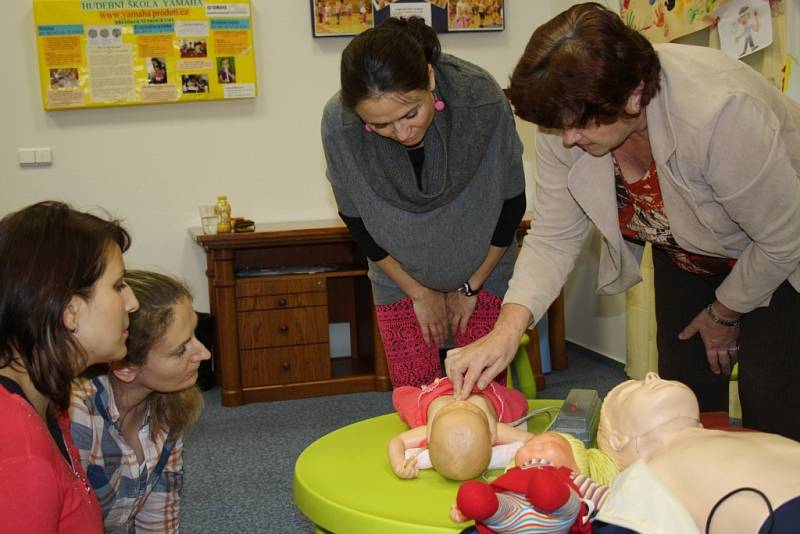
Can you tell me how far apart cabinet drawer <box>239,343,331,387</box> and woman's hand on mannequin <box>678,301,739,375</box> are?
2101 millimetres

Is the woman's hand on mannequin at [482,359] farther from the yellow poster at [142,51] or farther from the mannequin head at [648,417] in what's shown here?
the yellow poster at [142,51]

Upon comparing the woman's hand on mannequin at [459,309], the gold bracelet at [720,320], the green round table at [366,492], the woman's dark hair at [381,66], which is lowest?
the green round table at [366,492]

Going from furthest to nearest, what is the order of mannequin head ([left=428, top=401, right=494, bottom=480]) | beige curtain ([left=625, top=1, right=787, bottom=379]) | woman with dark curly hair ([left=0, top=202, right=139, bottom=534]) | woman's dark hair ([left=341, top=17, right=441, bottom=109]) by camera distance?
beige curtain ([left=625, top=1, right=787, bottom=379]), woman's dark hair ([left=341, top=17, right=441, bottom=109]), mannequin head ([left=428, top=401, right=494, bottom=480]), woman with dark curly hair ([left=0, top=202, right=139, bottom=534])

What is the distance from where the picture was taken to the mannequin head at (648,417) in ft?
4.30

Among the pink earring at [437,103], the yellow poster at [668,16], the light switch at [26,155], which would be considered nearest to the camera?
the pink earring at [437,103]

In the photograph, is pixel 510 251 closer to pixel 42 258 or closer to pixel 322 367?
pixel 42 258

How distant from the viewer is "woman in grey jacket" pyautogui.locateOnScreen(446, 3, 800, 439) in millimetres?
1372

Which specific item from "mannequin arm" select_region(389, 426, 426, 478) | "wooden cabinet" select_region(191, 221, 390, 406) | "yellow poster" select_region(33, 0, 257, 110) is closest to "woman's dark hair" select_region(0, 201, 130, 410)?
"mannequin arm" select_region(389, 426, 426, 478)

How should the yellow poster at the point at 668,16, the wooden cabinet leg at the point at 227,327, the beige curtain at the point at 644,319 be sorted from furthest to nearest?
the wooden cabinet leg at the point at 227,327
the beige curtain at the point at 644,319
the yellow poster at the point at 668,16

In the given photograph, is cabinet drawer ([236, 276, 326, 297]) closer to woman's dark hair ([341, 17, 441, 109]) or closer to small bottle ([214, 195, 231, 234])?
small bottle ([214, 195, 231, 234])

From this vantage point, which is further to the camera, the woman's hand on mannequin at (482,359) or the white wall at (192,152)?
the white wall at (192,152)

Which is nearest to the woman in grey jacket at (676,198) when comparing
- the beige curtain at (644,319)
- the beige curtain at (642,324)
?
the beige curtain at (644,319)

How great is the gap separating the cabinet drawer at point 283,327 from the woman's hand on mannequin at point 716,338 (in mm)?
2054

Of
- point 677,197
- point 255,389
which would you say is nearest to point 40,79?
point 255,389
